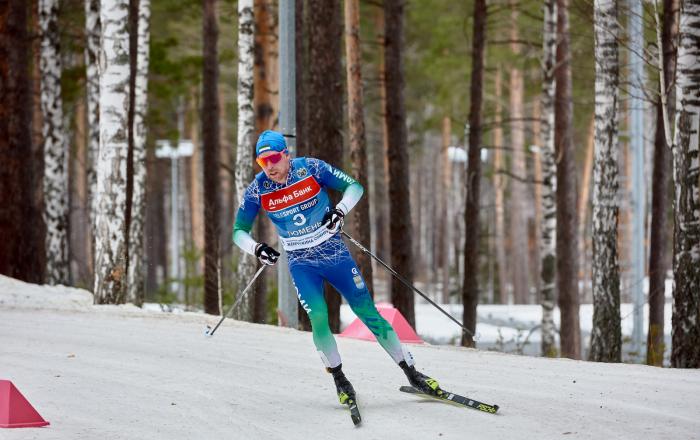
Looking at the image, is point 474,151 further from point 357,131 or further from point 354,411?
point 354,411

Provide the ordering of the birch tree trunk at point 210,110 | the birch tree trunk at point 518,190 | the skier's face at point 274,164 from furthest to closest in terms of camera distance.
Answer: the birch tree trunk at point 518,190
the birch tree trunk at point 210,110
the skier's face at point 274,164

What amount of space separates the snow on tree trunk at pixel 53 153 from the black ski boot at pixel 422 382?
1330cm

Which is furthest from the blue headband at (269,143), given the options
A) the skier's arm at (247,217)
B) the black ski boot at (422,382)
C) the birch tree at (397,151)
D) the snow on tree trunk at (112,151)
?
the birch tree at (397,151)

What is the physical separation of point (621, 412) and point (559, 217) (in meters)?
13.1

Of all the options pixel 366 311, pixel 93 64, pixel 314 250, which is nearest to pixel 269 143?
pixel 314 250

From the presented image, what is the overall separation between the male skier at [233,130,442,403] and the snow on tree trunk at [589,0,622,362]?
19.3 feet

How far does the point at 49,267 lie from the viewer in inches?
801

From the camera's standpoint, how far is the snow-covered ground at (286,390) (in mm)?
7156

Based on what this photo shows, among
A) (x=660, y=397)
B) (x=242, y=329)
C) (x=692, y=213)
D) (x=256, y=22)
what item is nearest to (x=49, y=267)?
(x=256, y=22)

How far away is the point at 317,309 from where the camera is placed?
7.88m

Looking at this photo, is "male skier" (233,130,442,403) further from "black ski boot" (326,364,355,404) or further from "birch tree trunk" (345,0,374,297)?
"birch tree trunk" (345,0,374,297)

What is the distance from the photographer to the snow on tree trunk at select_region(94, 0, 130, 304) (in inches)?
578

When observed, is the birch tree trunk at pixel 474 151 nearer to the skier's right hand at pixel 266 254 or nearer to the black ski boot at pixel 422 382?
the black ski boot at pixel 422 382

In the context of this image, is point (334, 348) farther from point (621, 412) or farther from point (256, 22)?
point (256, 22)
